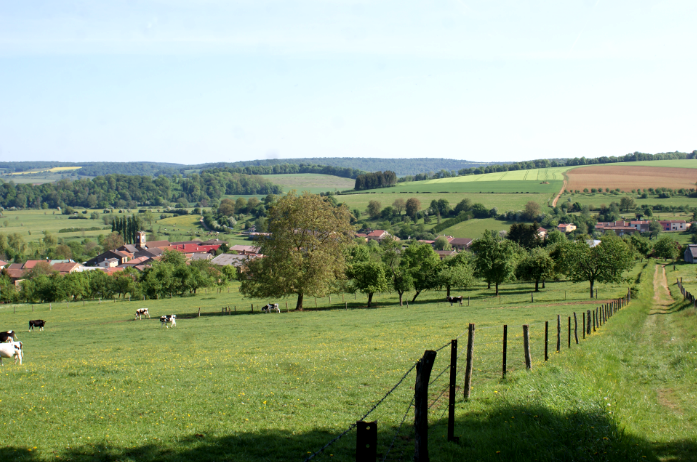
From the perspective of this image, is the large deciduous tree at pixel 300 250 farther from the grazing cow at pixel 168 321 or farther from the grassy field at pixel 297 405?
the grassy field at pixel 297 405

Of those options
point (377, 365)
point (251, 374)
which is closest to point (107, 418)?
point (251, 374)

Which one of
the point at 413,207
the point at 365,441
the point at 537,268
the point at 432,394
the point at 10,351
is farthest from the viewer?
the point at 413,207

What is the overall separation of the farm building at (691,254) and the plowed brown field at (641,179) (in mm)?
74115

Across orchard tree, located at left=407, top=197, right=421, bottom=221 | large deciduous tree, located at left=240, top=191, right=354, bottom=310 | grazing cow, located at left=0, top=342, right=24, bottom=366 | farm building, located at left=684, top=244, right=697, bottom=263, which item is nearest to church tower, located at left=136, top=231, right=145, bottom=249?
orchard tree, located at left=407, top=197, right=421, bottom=221

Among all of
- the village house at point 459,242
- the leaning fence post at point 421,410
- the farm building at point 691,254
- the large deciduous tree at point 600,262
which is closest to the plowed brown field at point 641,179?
the village house at point 459,242

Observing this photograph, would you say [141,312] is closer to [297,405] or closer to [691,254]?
[297,405]

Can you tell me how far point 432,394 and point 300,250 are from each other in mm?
39537

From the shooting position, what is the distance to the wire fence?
6574 millimetres

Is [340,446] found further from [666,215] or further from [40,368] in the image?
[666,215]

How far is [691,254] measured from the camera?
10494 cm

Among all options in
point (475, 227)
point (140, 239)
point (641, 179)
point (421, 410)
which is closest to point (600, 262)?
point (421, 410)

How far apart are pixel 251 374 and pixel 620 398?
10.9 m

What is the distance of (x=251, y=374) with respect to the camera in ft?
53.8

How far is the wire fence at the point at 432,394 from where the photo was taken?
6.57 meters
